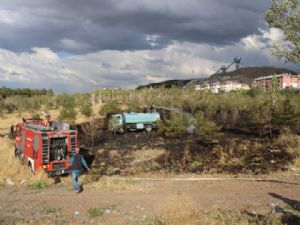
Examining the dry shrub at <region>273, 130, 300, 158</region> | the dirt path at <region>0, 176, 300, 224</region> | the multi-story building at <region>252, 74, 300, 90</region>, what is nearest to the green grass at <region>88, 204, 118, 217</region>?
the dirt path at <region>0, 176, 300, 224</region>

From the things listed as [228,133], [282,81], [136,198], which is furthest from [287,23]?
[282,81]

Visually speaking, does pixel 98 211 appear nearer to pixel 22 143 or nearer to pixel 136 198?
pixel 136 198

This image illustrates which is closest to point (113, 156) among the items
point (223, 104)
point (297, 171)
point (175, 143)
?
point (175, 143)

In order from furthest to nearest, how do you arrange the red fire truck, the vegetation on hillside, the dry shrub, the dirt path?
the dry shrub → the vegetation on hillside → the red fire truck → the dirt path

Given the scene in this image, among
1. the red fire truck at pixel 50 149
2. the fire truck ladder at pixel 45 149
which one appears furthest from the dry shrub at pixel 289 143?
the fire truck ladder at pixel 45 149

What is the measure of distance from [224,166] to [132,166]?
4.68 m

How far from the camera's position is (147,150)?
26406mm

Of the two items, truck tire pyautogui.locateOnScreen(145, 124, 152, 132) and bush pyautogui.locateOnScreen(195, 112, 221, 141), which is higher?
bush pyautogui.locateOnScreen(195, 112, 221, 141)

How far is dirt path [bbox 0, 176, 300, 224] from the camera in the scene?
11.8 m

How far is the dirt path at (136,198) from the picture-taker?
1183 centimetres

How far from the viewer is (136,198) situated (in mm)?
13992

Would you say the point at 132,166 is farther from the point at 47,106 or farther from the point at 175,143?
the point at 47,106

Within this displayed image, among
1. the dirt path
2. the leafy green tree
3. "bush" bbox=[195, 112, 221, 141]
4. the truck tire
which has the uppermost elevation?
the leafy green tree

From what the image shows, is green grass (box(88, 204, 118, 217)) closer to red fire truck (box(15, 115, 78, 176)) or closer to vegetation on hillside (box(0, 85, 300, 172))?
red fire truck (box(15, 115, 78, 176))
